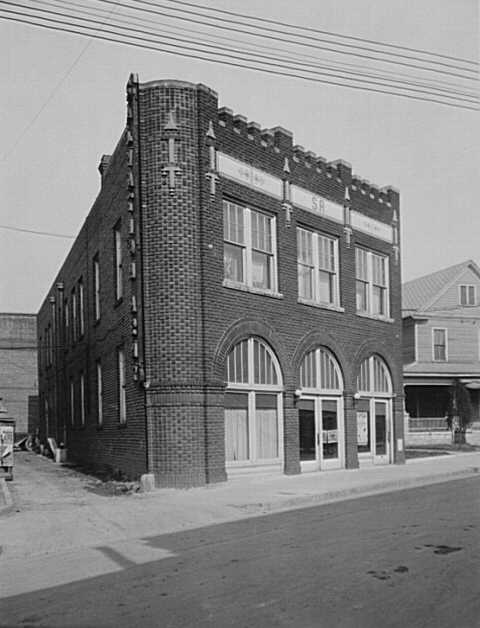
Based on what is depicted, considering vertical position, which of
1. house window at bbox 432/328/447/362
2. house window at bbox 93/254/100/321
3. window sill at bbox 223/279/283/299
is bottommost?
house window at bbox 432/328/447/362

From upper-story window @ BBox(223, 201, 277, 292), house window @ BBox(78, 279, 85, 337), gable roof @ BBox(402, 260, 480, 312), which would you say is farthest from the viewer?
gable roof @ BBox(402, 260, 480, 312)

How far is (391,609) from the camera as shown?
689cm

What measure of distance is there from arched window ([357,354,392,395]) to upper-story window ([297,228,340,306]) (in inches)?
98.5

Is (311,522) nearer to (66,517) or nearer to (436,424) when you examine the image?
(66,517)

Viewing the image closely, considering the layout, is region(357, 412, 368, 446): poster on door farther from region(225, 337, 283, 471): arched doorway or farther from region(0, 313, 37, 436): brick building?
region(0, 313, 37, 436): brick building

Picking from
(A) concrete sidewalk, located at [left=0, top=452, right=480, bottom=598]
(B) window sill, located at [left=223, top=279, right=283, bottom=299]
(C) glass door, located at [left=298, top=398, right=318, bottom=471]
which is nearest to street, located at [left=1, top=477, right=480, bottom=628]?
(A) concrete sidewalk, located at [left=0, top=452, right=480, bottom=598]

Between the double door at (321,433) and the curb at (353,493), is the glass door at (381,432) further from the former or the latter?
the curb at (353,493)

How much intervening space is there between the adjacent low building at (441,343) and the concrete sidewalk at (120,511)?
15893 millimetres

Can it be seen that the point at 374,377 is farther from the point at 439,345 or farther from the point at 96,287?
the point at 439,345

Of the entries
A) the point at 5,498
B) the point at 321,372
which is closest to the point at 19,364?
the point at 321,372

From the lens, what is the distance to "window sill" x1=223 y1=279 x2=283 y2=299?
18953mm

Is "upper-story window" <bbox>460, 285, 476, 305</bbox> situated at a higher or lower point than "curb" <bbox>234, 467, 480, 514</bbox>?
higher

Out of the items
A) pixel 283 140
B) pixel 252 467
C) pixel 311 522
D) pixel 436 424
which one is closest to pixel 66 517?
pixel 311 522

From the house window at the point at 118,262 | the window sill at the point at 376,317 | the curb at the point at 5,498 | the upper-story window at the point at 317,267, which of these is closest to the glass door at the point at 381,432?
the window sill at the point at 376,317
